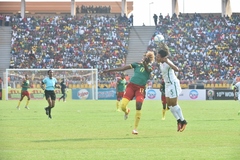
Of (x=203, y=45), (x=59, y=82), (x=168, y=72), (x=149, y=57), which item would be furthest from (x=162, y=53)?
(x=203, y=45)

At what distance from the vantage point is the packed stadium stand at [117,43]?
6456 centimetres

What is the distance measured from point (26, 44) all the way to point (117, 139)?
5366cm

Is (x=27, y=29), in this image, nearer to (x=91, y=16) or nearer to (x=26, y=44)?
(x=26, y=44)

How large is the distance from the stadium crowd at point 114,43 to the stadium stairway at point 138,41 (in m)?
0.69

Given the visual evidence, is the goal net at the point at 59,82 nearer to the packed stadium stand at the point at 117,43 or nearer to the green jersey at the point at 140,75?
the packed stadium stand at the point at 117,43

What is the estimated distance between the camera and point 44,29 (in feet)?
236

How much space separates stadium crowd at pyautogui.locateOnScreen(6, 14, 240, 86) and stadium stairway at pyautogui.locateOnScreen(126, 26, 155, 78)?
0.69 metres

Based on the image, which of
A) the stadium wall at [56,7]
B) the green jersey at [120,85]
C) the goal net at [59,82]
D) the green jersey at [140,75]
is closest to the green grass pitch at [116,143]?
the green jersey at [140,75]

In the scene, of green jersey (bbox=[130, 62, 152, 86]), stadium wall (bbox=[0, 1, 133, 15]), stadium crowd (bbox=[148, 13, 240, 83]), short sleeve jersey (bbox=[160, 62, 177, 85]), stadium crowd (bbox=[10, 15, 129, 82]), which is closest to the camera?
short sleeve jersey (bbox=[160, 62, 177, 85])

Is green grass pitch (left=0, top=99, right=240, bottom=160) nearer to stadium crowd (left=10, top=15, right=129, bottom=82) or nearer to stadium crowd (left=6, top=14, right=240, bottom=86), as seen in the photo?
stadium crowd (left=6, top=14, right=240, bottom=86)

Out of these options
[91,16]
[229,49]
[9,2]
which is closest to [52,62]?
[91,16]

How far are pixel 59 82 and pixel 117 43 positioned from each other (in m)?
13.5

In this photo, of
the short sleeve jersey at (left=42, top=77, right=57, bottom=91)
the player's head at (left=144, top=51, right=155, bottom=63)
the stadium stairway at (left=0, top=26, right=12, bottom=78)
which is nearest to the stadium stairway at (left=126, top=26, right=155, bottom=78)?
the stadium stairway at (left=0, top=26, right=12, bottom=78)

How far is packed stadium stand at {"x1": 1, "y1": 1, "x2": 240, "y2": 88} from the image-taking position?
6456cm
